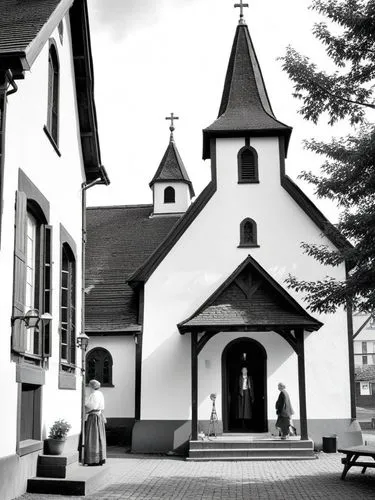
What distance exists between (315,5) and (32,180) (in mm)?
5570

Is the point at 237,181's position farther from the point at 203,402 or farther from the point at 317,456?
the point at 317,456

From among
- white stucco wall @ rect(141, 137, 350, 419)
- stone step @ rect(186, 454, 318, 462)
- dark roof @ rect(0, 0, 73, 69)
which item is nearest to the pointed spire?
white stucco wall @ rect(141, 137, 350, 419)

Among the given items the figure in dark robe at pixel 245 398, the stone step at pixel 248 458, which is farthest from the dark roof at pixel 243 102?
the stone step at pixel 248 458

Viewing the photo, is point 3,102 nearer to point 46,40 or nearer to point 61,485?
point 46,40

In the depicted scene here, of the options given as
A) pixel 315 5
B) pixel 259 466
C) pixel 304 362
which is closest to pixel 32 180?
pixel 315 5

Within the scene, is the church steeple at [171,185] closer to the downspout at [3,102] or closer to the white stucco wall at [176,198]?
the white stucco wall at [176,198]

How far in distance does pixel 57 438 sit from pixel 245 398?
9.13 metres

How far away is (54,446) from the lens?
37.4ft

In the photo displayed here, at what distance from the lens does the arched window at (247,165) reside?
68.9 ft

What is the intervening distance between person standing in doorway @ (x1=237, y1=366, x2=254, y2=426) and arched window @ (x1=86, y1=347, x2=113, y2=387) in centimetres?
437

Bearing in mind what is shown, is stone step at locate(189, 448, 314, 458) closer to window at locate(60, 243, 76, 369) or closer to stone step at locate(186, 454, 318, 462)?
stone step at locate(186, 454, 318, 462)

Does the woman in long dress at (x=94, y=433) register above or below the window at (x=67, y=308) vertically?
below

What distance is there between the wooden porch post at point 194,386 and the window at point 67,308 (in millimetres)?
4782

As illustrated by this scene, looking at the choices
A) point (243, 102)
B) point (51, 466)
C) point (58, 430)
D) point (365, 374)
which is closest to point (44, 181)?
point (58, 430)
